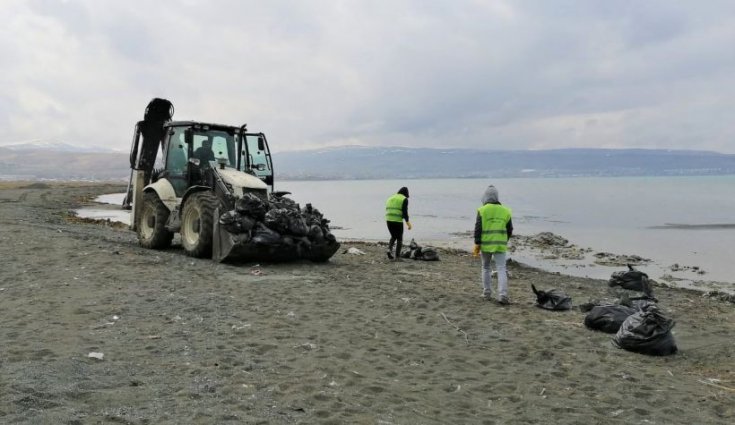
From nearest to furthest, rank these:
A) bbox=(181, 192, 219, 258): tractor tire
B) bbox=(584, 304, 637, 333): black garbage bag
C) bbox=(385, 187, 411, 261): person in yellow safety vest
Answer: bbox=(584, 304, 637, 333): black garbage bag, bbox=(181, 192, 219, 258): tractor tire, bbox=(385, 187, 411, 261): person in yellow safety vest

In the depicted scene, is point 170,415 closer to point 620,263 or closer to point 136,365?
point 136,365

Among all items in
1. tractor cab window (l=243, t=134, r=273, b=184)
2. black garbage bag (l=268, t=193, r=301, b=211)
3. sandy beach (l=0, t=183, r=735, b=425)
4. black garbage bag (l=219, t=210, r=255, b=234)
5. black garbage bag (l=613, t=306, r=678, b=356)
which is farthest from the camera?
tractor cab window (l=243, t=134, r=273, b=184)

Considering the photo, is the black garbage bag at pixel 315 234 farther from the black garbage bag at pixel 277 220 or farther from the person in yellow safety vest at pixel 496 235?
the person in yellow safety vest at pixel 496 235

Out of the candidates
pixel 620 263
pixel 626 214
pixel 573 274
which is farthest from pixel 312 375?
pixel 626 214

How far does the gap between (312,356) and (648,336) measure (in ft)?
12.1

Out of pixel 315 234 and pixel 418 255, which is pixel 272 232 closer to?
pixel 315 234

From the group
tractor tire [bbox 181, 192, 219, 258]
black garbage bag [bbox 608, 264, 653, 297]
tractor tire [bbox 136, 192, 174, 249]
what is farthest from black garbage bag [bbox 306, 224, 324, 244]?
black garbage bag [bbox 608, 264, 653, 297]

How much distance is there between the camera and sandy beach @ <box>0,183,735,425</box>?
4109 millimetres

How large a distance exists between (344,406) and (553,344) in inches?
125

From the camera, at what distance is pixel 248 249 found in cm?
1012

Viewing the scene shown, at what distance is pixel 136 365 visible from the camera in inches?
189

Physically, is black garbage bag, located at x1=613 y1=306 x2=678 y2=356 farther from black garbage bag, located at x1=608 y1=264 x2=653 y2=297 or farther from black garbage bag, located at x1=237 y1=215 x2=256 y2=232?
black garbage bag, located at x1=237 y1=215 x2=256 y2=232

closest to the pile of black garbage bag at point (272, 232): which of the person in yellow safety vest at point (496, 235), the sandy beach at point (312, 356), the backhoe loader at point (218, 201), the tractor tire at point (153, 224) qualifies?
the backhoe loader at point (218, 201)

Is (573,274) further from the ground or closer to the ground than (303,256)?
closer to the ground
